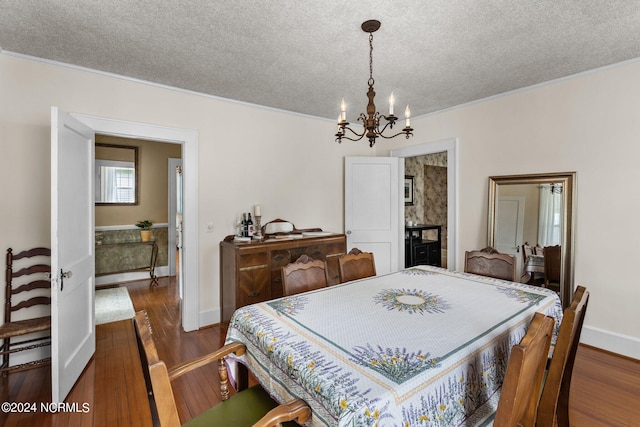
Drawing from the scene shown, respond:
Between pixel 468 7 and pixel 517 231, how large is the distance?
2.42 meters

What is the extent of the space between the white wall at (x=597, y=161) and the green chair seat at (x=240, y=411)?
3116 mm

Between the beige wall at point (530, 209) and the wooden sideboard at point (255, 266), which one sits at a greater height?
the beige wall at point (530, 209)

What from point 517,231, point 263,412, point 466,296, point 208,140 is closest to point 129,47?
point 208,140

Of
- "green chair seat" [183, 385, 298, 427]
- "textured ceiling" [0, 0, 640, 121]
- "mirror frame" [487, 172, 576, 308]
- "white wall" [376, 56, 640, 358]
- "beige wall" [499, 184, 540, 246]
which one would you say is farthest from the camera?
"beige wall" [499, 184, 540, 246]

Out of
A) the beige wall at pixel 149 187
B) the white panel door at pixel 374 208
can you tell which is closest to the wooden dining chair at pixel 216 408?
the white panel door at pixel 374 208

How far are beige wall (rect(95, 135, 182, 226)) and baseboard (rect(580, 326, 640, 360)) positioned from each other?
19.4 feet

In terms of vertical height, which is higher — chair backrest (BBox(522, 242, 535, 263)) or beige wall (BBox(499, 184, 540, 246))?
beige wall (BBox(499, 184, 540, 246))

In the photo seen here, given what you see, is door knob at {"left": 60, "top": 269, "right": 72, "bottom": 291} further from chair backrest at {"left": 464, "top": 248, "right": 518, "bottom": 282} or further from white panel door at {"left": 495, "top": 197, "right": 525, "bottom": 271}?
white panel door at {"left": 495, "top": 197, "right": 525, "bottom": 271}

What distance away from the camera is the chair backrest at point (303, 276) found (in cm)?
215

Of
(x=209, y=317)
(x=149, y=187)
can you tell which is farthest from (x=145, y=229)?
(x=209, y=317)

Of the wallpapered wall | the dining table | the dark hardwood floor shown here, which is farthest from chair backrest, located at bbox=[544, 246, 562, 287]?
the wallpapered wall

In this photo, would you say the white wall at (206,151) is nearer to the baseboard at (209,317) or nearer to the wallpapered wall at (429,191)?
the baseboard at (209,317)

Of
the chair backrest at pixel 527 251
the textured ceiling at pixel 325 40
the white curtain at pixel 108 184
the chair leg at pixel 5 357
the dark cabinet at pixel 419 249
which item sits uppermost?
the textured ceiling at pixel 325 40

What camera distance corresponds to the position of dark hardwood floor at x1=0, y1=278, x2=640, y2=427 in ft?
6.34
